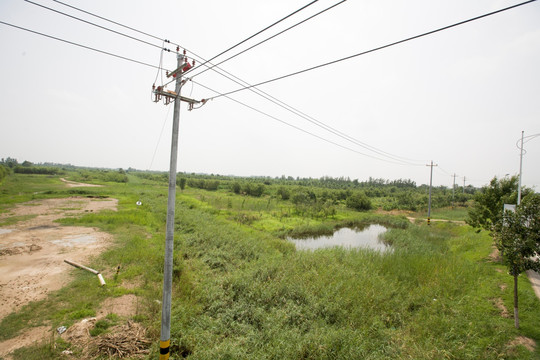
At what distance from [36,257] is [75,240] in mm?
3234

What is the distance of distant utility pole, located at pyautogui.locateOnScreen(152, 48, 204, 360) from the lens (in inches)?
182

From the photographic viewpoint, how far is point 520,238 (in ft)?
21.9

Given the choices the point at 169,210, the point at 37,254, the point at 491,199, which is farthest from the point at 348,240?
the point at 37,254

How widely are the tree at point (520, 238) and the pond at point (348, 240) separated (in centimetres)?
1043

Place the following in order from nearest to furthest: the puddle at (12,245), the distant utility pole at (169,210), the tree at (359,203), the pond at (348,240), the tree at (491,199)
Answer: the distant utility pole at (169,210), the puddle at (12,245), the tree at (491,199), the pond at (348,240), the tree at (359,203)

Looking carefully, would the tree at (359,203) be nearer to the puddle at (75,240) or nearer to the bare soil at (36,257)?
the bare soil at (36,257)

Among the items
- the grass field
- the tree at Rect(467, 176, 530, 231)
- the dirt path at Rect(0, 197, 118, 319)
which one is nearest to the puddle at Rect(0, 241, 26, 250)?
the dirt path at Rect(0, 197, 118, 319)

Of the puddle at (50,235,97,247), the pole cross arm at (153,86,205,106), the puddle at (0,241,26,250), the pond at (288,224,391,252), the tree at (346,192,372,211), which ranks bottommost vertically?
the pond at (288,224,391,252)

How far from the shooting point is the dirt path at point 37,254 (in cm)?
806

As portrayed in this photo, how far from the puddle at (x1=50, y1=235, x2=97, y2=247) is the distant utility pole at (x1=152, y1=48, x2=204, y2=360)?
13549 millimetres

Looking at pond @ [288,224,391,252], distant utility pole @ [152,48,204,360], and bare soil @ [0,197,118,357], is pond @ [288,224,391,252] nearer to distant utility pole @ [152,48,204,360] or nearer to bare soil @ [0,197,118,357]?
distant utility pole @ [152,48,204,360]

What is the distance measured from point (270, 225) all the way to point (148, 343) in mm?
17104

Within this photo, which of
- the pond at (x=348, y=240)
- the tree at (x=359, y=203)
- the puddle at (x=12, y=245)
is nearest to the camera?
the puddle at (x=12, y=245)

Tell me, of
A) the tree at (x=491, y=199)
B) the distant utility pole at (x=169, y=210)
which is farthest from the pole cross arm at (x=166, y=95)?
the tree at (x=491, y=199)
